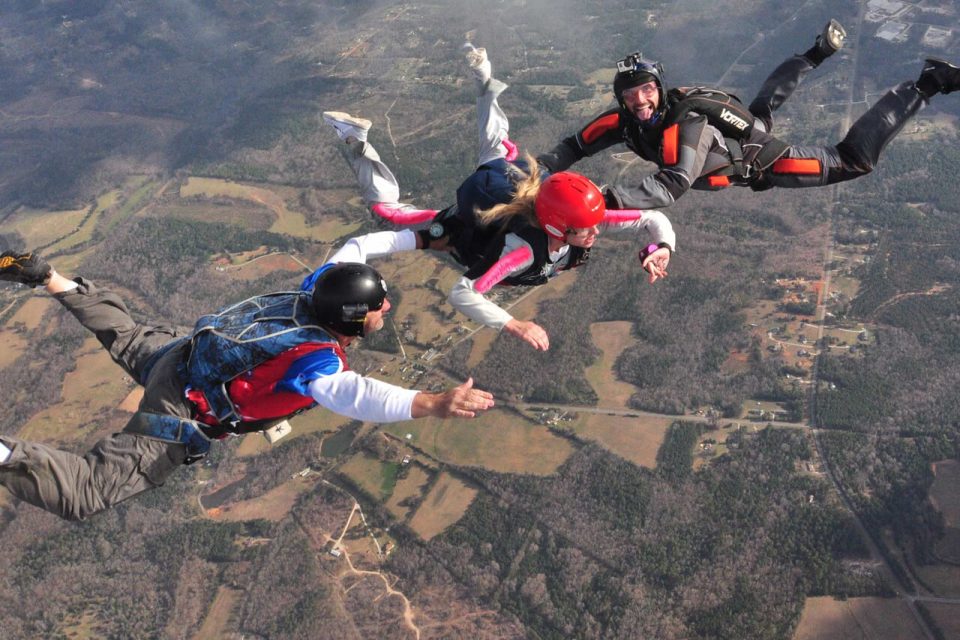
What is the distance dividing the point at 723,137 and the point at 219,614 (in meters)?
46.2

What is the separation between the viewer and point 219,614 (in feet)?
146

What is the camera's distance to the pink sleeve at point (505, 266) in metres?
6.83

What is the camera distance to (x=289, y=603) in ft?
141

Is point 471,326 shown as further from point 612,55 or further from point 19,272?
point 612,55

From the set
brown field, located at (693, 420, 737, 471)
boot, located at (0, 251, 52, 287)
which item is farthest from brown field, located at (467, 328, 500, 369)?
boot, located at (0, 251, 52, 287)

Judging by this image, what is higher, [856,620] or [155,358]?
[155,358]

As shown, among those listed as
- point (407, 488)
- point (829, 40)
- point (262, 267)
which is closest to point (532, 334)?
point (829, 40)

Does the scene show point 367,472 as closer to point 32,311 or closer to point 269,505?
point 269,505

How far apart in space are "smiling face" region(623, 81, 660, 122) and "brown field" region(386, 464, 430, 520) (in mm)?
38302

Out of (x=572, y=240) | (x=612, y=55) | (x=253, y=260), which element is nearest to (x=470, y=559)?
(x=253, y=260)

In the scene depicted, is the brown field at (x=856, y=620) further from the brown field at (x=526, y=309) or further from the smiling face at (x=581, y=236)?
the smiling face at (x=581, y=236)

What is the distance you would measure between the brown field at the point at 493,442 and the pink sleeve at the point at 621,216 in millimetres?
38265

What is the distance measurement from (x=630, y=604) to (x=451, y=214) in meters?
42.6

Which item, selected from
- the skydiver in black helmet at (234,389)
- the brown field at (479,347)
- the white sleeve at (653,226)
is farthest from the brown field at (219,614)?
the white sleeve at (653,226)
